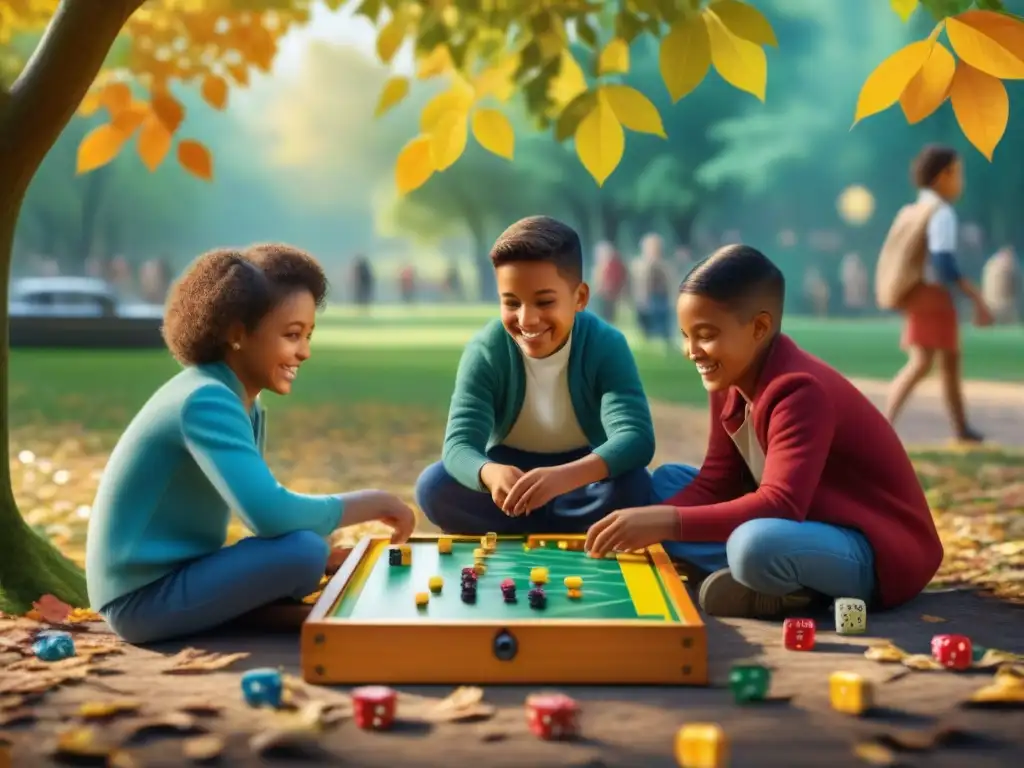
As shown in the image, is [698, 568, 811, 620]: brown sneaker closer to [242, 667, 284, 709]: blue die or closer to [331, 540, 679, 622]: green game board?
[331, 540, 679, 622]: green game board

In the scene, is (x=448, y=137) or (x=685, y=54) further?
(x=448, y=137)

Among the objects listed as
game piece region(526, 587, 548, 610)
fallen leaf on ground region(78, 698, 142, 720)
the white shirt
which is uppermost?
the white shirt

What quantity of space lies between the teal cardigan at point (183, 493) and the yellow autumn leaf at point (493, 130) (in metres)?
1.64

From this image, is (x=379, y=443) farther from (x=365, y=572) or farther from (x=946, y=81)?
(x=946, y=81)

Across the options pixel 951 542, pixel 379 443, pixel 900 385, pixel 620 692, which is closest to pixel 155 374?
pixel 379 443

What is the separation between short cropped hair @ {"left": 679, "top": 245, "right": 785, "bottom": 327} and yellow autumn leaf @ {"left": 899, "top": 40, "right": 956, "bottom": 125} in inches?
27.2

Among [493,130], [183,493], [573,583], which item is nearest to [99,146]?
[493,130]

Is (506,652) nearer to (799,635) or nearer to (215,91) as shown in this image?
(799,635)

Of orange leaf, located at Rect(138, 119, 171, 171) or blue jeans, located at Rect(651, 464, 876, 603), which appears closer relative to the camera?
blue jeans, located at Rect(651, 464, 876, 603)

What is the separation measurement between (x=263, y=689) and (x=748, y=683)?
4.29 feet

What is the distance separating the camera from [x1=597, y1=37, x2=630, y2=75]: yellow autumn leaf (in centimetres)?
515

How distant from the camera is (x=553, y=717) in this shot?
2.86 metres

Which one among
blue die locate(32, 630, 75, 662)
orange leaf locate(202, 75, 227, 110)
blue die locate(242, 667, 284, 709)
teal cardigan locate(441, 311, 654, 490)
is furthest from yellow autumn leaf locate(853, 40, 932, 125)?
orange leaf locate(202, 75, 227, 110)

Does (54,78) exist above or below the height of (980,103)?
above
